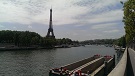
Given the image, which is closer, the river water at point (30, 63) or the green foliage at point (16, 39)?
the river water at point (30, 63)

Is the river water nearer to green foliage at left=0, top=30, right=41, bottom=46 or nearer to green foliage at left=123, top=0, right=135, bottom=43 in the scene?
green foliage at left=123, top=0, right=135, bottom=43

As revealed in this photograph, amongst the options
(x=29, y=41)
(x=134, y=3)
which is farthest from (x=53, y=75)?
(x=29, y=41)

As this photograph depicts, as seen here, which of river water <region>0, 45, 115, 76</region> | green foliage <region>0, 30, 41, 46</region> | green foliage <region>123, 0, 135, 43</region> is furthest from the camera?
green foliage <region>0, 30, 41, 46</region>

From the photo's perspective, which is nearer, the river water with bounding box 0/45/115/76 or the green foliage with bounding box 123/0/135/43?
the green foliage with bounding box 123/0/135/43

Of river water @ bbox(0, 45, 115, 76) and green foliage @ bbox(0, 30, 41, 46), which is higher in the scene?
green foliage @ bbox(0, 30, 41, 46)

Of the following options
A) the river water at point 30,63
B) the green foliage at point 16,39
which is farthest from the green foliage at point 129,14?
the green foliage at point 16,39

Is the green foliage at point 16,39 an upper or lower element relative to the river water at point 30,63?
upper

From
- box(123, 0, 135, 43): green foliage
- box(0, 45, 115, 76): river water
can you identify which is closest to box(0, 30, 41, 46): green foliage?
box(0, 45, 115, 76): river water

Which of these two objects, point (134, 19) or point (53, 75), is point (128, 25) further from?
point (53, 75)

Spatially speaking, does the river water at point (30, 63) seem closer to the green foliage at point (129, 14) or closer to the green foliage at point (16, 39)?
the green foliage at point (129, 14)

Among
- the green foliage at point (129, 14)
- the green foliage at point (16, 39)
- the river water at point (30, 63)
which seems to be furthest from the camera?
the green foliage at point (16, 39)

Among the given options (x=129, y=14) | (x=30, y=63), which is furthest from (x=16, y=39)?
(x=129, y=14)

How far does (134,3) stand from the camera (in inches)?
1249

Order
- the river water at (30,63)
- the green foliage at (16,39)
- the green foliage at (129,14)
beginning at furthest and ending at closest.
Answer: the green foliage at (16,39)
the river water at (30,63)
the green foliage at (129,14)
